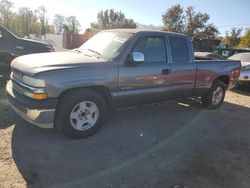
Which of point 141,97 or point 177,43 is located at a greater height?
point 177,43

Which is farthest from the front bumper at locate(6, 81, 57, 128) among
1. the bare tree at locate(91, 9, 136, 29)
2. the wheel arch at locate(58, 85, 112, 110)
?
the bare tree at locate(91, 9, 136, 29)

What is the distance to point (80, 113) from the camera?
15.2 ft

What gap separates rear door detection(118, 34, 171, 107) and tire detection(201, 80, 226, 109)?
5.61ft

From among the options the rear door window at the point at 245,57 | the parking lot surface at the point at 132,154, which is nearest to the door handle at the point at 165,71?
the parking lot surface at the point at 132,154

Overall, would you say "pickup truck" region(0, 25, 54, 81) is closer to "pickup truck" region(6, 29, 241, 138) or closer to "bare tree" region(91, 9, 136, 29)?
"pickup truck" region(6, 29, 241, 138)

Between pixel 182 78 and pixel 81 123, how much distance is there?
8.20 ft

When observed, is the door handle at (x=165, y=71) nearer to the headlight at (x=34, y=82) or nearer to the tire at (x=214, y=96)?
the tire at (x=214, y=96)

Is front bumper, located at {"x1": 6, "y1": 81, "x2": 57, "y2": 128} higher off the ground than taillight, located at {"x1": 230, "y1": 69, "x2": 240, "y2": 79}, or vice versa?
taillight, located at {"x1": 230, "y1": 69, "x2": 240, "y2": 79}

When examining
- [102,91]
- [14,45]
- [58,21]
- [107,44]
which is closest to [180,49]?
[107,44]

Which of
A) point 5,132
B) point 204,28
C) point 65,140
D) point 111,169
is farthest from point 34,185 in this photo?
point 204,28

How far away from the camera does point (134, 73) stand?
5051 mm

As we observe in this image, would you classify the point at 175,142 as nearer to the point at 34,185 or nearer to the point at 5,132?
the point at 34,185

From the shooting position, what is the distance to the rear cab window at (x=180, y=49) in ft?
19.1

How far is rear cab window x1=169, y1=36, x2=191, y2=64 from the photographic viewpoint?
582cm
